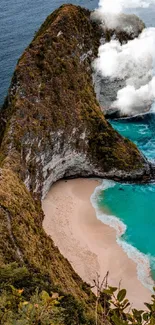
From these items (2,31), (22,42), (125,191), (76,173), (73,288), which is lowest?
(73,288)

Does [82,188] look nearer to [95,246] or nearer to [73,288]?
[95,246]

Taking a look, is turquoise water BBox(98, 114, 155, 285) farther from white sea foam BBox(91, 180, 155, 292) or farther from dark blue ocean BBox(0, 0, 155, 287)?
white sea foam BBox(91, 180, 155, 292)

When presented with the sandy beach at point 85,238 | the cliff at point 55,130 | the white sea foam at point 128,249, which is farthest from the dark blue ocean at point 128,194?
the cliff at point 55,130

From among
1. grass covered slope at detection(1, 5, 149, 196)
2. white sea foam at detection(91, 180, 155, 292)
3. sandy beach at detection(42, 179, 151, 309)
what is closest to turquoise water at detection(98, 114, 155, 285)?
white sea foam at detection(91, 180, 155, 292)

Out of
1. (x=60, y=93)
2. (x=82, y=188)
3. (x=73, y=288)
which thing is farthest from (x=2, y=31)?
(x=73, y=288)

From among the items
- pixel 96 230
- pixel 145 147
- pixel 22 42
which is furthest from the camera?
pixel 22 42

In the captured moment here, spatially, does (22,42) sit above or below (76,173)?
above
